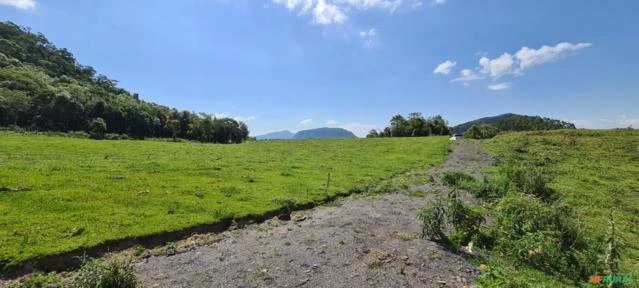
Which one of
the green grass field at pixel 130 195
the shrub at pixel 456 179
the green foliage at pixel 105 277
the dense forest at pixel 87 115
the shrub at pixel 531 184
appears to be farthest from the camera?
the dense forest at pixel 87 115

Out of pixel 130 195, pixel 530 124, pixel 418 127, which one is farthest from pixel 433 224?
pixel 530 124

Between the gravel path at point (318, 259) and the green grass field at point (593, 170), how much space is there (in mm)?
6120

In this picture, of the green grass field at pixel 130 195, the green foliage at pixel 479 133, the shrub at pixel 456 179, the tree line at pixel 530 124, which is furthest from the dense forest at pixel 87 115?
the tree line at pixel 530 124

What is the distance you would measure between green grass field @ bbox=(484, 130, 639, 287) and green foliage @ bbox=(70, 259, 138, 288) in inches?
554

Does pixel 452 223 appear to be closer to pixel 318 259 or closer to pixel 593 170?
pixel 318 259

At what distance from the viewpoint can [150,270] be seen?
36.3ft

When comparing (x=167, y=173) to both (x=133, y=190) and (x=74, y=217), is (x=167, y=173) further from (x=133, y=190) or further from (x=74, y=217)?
(x=74, y=217)

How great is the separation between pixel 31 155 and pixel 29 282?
27.6 m

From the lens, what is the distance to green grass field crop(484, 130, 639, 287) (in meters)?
18.9

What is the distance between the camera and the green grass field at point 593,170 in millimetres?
18906

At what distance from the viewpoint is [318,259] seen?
11891 millimetres

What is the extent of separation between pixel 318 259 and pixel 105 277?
6.12 metres

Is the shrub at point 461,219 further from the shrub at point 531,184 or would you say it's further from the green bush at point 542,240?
the shrub at point 531,184

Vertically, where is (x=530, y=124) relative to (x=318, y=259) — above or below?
above
